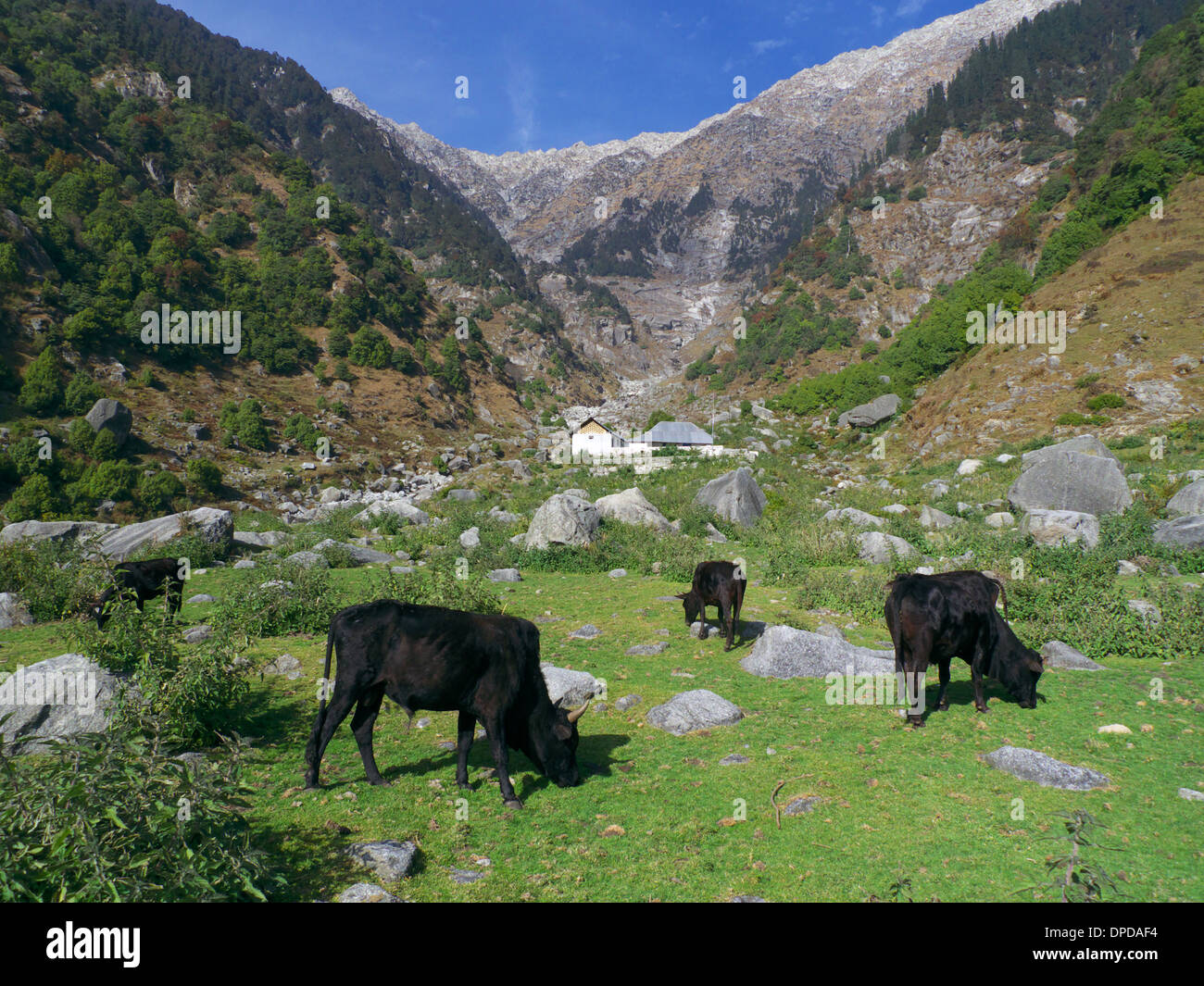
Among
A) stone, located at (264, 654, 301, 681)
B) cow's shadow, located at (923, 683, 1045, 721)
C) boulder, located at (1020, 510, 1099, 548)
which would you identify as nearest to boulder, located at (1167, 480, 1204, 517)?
boulder, located at (1020, 510, 1099, 548)

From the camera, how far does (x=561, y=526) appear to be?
1983 centimetres

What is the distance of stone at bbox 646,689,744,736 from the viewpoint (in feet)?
26.0

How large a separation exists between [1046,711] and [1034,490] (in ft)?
54.6

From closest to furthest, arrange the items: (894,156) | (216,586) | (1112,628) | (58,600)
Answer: (1112,628) → (58,600) → (216,586) → (894,156)

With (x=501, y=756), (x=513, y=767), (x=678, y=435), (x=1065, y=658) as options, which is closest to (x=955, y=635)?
(x=1065, y=658)

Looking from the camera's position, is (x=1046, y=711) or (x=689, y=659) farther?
(x=689, y=659)

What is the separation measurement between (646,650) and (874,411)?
142 feet

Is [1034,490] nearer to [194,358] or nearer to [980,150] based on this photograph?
[194,358]

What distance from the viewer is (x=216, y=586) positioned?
1527 cm

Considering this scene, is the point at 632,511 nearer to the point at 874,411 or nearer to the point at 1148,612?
the point at 1148,612

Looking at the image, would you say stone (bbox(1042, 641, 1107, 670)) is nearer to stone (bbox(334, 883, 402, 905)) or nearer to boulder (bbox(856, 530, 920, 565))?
boulder (bbox(856, 530, 920, 565))

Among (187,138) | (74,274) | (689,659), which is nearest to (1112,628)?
(689,659)

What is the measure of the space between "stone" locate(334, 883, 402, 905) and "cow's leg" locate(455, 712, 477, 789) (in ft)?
6.14

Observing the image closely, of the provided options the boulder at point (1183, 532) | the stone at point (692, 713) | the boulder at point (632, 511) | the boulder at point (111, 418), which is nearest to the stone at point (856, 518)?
the boulder at point (632, 511)
